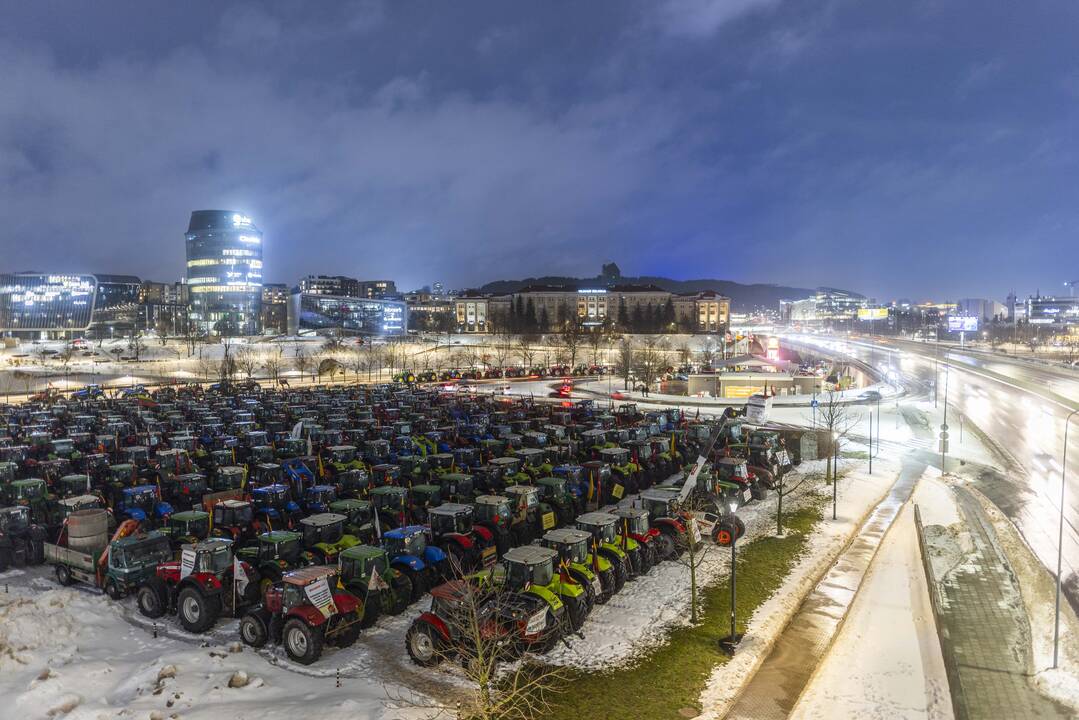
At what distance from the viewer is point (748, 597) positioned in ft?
47.6

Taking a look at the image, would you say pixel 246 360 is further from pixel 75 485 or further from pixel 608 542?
pixel 608 542

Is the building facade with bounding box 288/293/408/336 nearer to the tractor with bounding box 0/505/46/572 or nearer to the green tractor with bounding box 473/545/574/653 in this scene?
the tractor with bounding box 0/505/46/572

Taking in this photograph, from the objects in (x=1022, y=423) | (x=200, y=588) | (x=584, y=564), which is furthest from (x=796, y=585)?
(x=1022, y=423)

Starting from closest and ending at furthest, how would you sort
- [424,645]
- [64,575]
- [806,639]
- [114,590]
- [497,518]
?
[424,645] < [806,639] < [114,590] < [64,575] < [497,518]

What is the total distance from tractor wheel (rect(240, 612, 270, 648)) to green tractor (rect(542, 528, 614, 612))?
527 centimetres

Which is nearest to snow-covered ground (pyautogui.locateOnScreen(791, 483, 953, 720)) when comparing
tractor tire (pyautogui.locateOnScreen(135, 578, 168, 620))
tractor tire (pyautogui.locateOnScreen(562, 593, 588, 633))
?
tractor tire (pyautogui.locateOnScreen(562, 593, 588, 633))

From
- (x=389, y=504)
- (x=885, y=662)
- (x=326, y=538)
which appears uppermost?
(x=326, y=538)

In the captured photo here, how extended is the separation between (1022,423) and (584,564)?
38.9 meters

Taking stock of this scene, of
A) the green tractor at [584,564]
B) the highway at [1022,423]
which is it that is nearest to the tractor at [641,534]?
the green tractor at [584,564]

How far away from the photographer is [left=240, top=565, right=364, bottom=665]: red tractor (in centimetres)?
1102

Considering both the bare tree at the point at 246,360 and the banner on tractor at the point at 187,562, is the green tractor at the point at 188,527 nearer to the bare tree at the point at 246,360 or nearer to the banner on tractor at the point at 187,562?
the banner on tractor at the point at 187,562

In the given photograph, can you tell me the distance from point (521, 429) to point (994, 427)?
2845cm

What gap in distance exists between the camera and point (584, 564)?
13031 millimetres

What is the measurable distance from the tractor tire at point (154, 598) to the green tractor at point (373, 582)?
141 inches
